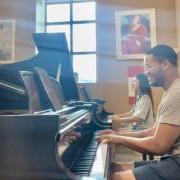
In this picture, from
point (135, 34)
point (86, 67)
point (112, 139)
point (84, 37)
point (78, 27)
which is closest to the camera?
point (112, 139)

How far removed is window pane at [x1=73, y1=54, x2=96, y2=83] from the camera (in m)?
5.79

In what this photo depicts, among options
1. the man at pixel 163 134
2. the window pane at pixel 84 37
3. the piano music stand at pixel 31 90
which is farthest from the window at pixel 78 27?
the piano music stand at pixel 31 90

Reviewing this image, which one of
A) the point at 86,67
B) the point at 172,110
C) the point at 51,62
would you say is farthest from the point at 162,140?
the point at 86,67

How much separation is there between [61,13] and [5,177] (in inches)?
217

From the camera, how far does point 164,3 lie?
5633mm

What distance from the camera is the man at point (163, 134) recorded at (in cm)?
157

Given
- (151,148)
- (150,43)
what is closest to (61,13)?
(150,43)

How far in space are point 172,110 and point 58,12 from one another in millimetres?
5000

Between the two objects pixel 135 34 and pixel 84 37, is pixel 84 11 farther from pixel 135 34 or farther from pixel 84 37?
pixel 135 34

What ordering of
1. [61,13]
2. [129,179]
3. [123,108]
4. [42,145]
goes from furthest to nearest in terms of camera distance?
[61,13] < [123,108] < [129,179] < [42,145]

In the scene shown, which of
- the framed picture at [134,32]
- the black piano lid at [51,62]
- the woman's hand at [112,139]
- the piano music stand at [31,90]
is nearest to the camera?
the piano music stand at [31,90]

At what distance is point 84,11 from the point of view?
6164mm

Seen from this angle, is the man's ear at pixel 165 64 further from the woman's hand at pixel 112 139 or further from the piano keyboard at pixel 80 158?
the piano keyboard at pixel 80 158

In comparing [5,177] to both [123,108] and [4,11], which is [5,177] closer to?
[123,108]
